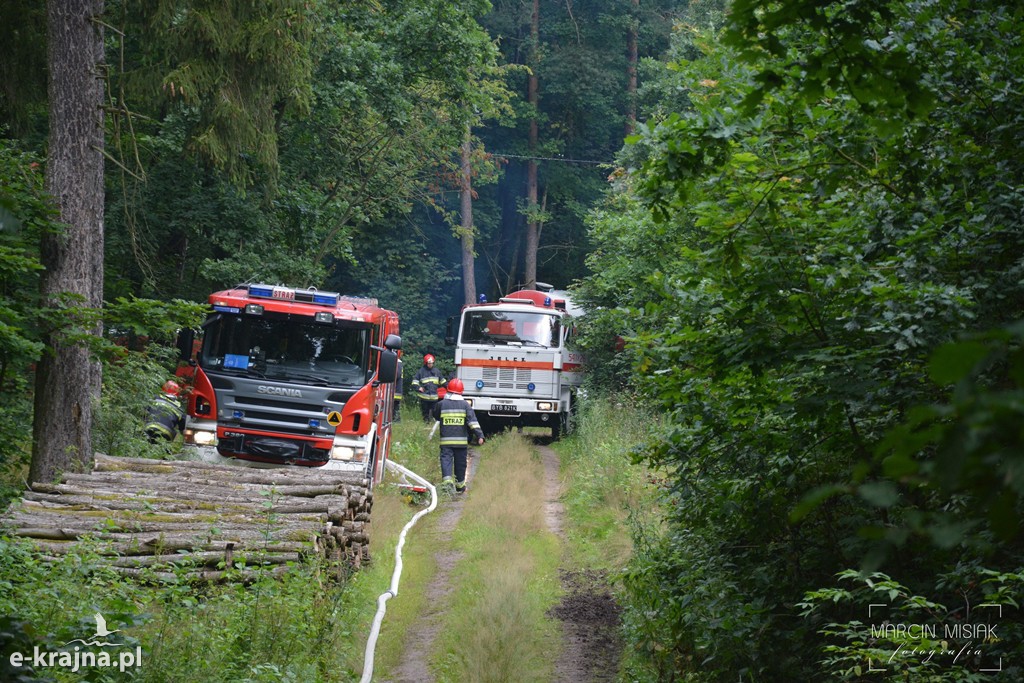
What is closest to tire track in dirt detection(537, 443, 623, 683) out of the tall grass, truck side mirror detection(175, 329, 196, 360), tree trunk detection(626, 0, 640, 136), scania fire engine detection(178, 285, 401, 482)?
the tall grass

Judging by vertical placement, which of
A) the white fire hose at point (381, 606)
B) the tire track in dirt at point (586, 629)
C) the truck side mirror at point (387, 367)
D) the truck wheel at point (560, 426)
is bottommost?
the tire track in dirt at point (586, 629)

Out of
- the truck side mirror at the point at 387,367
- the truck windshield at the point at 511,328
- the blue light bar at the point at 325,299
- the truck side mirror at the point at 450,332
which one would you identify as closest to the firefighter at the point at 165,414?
the blue light bar at the point at 325,299

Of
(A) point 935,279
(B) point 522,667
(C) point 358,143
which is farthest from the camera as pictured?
(C) point 358,143

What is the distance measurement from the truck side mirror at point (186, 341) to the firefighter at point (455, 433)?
4.27 meters

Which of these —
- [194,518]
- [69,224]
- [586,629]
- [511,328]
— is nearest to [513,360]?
[511,328]

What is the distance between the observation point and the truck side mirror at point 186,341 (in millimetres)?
12461

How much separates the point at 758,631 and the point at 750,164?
271 cm

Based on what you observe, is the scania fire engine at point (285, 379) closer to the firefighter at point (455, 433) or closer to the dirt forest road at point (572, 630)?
the dirt forest road at point (572, 630)

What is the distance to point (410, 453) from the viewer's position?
18891mm

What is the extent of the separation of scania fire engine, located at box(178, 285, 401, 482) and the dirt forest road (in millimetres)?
1999

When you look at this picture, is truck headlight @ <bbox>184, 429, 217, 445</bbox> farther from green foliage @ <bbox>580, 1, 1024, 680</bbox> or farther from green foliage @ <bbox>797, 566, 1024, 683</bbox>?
green foliage @ <bbox>797, 566, 1024, 683</bbox>

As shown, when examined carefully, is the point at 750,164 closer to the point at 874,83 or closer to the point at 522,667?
the point at 874,83

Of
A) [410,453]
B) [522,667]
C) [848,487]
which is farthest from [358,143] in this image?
[848,487]

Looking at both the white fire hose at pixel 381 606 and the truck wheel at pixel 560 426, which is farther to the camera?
the truck wheel at pixel 560 426
